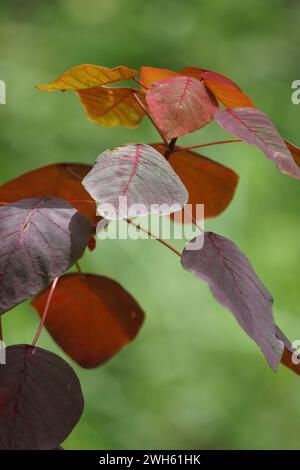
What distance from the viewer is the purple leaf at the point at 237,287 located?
19.3 inches

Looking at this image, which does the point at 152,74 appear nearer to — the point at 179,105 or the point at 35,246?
the point at 179,105

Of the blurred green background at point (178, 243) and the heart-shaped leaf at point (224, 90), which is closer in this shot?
the heart-shaped leaf at point (224, 90)

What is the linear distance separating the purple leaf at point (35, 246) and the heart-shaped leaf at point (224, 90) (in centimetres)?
14

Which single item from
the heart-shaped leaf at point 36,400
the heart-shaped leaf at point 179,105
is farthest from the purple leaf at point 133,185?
the heart-shaped leaf at point 36,400

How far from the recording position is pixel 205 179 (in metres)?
0.71

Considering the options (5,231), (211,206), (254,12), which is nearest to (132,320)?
(211,206)

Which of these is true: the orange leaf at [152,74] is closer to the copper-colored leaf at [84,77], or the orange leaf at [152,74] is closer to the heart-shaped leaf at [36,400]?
the copper-colored leaf at [84,77]

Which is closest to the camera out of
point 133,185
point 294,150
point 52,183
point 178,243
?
point 133,185

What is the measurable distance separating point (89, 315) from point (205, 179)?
16 centimetres

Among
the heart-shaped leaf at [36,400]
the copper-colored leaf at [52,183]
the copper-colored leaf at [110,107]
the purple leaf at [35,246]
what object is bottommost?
the heart-shaped leaf at [36,400]

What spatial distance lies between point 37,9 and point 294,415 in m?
1.32

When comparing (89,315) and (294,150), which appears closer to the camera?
(294,150)

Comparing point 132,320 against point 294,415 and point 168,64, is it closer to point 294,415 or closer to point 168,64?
point 294,415

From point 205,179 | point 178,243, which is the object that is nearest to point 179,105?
point 205,179
